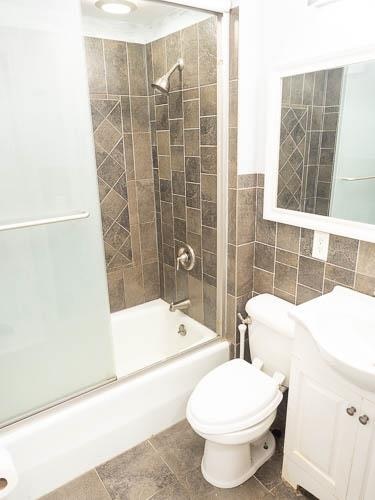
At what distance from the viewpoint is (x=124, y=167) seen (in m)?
2.33

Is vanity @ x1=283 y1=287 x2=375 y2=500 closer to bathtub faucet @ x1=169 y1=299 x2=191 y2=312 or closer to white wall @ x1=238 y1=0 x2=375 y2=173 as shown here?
white wall @ x1=238 y1=0 x2=375 y2=173

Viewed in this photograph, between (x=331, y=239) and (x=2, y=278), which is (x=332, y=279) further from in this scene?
(x=2, y=278)

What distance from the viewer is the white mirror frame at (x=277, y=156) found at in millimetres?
1360

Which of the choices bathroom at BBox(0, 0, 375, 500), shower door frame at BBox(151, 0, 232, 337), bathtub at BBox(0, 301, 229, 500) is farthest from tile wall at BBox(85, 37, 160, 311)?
shower door frame at BBox(151, 0, 232, 337)

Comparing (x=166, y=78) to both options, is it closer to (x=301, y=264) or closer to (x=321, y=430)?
(x=301, y=264)

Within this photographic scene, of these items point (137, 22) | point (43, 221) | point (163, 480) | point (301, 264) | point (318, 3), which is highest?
point (137, 22)

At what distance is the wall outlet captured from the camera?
155 cm

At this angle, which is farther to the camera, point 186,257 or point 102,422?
point 186,257

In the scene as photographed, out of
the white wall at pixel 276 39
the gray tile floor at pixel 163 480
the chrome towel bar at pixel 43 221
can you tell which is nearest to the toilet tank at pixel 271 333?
the gray tile floor at pixel 163 480

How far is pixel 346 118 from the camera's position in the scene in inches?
56.5

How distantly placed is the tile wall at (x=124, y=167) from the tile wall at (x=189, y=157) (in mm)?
73

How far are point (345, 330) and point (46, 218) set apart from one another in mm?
1208

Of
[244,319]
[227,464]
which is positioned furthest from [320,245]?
[227,464]

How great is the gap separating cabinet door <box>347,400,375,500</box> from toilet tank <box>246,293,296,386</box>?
0.46m
